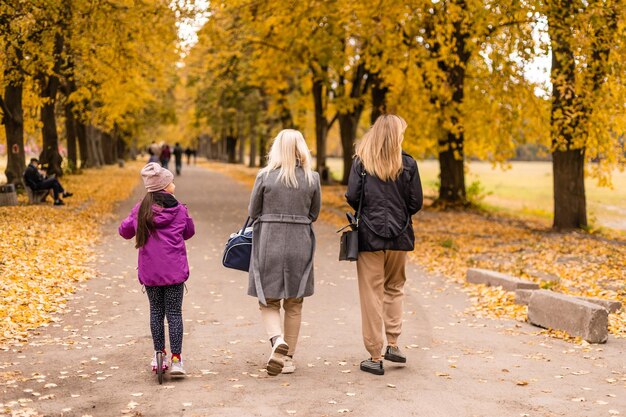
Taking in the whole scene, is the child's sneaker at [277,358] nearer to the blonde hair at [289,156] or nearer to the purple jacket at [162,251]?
the purple jacket at [162,251]

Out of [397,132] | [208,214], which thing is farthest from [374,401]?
[208,214]

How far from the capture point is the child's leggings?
661 cm

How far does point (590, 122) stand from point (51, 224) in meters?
11.0

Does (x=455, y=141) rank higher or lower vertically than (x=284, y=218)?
higher

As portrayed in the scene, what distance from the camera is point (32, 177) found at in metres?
21.1

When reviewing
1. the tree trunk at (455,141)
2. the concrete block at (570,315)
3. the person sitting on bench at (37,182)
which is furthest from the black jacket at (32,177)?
the concrete block at (570,315)

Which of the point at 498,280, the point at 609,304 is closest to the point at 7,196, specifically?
the point at 498,280

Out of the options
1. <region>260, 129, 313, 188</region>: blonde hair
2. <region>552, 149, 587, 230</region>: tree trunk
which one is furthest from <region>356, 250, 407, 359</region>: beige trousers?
<region>552, 149, 587, 230</region>: tree trunk

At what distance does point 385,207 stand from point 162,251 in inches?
70.4

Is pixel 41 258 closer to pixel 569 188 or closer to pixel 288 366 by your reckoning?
pixel 288 366

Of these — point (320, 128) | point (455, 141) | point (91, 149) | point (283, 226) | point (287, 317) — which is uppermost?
point (320, 128)

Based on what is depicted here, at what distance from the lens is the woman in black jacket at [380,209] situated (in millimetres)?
6699

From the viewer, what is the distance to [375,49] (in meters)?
21.3

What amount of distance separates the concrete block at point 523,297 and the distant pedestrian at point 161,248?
16.5ft
